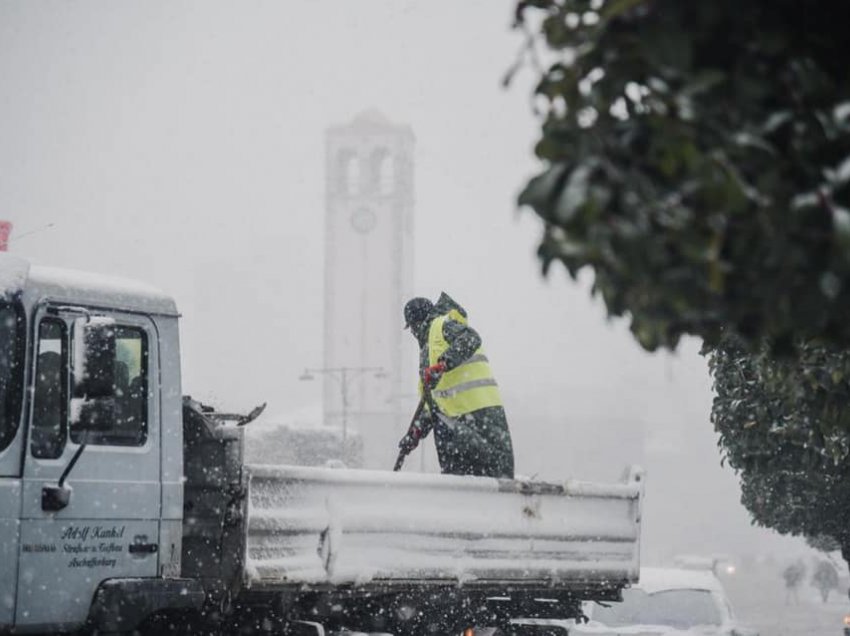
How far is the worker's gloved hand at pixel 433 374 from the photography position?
801 cm

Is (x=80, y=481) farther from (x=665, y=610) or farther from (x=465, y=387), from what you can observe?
(x=665, y=610)

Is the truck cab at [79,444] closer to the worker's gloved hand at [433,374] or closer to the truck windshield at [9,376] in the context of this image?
the truck windshield at [9,376]

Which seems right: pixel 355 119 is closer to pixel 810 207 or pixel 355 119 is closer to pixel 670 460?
pixel 670 460

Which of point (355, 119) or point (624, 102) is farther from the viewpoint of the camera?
point (355, 119)

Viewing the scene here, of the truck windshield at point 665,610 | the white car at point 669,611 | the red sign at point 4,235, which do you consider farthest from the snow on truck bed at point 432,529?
the truck windshield at point 665,610

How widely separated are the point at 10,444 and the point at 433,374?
3.02 meters

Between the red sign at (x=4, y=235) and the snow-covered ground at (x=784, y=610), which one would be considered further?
the snow-covered ground at (x=784, y=610)

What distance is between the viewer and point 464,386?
8133 millimetres

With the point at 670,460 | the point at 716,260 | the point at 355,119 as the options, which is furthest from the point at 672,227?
the point at 670,460

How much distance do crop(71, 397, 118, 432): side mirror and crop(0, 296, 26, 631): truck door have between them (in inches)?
9.9

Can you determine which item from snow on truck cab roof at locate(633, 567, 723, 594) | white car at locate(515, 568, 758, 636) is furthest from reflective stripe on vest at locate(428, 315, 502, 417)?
snow on truck cab roof at locate(633, 567, 723, 594)

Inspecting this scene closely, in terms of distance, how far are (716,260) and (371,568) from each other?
395 cm

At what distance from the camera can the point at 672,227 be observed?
9.50 ft

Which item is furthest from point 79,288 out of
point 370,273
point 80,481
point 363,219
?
point 363,219
